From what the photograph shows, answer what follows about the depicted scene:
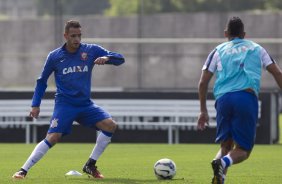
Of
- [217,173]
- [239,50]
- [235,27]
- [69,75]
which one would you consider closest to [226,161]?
[217,173]

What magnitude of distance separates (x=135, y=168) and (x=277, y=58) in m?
22.1

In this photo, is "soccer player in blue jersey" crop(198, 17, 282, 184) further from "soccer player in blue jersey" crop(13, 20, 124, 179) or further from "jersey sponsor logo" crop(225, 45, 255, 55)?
"soccer player in blue jersey" crop(13, 20, 124, 179)

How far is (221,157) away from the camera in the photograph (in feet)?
36.6

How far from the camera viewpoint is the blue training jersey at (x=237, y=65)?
10.9 metres

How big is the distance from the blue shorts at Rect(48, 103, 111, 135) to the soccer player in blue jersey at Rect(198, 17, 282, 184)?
103 inches

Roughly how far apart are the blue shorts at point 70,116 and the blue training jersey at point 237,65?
8.78 feet

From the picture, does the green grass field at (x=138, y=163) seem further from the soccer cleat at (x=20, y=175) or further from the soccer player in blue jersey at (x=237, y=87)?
the soccer player in blue jersey at (x=237, y=87)

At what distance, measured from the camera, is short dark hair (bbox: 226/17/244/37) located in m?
11.0

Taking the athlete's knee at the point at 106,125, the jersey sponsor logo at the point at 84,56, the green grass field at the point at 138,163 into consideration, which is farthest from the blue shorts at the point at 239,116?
the jersey sponsor logo at the point at 84,56

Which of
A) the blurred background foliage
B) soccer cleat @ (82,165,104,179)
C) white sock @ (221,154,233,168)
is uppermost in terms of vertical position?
white sock @ (221,154,233,168)

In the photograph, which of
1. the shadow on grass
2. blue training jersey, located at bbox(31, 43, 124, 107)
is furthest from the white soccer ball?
blue training jersey, located at bbox(31, 43, 124, 107)

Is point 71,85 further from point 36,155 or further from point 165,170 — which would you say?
point 165,170

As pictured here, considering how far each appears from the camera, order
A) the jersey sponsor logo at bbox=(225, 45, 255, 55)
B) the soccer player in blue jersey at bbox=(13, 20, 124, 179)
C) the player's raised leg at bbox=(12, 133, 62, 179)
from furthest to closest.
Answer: the soccer player in blue jersey at bbox=(13, 20, 124, 179) < the player's raised leg at bbox=(12, 133, 62, 179) < the jersey sponsor logo at bbox=(225, 45, 255, 55)

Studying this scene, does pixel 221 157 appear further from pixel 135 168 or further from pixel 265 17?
pixel 265 17
